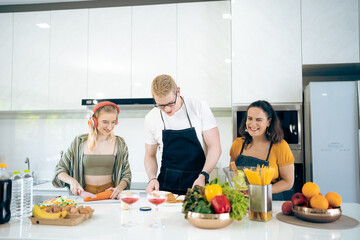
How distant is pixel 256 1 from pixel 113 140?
201 cm

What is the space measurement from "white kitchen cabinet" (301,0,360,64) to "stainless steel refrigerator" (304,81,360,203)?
1.09ft

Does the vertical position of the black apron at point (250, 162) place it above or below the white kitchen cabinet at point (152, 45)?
below

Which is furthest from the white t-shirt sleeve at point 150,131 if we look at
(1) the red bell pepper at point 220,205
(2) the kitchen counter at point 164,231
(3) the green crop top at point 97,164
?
(1) the red bell pepper at point 220,205

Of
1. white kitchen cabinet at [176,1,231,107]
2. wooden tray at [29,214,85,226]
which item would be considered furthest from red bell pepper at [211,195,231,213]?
white kitchen cabinet at [176,1,231,107]

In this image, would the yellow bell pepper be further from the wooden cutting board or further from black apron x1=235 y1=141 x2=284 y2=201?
black apron x1=235 y1=141 x2=284 y2=201

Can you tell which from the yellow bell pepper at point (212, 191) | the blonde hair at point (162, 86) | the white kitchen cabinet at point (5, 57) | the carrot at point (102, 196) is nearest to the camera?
the yellow bell pepper at point (212, 191)

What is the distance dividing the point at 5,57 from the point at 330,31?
12.0ft

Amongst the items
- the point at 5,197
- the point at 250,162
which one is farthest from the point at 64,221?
the point at 250,162

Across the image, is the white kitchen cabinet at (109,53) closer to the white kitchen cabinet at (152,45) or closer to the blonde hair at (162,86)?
the white kitchen cabinet at (152,45)

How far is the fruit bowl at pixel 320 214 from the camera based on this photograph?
1.23 m

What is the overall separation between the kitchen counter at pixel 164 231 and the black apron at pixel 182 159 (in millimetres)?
734

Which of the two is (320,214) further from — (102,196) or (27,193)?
(27,193)

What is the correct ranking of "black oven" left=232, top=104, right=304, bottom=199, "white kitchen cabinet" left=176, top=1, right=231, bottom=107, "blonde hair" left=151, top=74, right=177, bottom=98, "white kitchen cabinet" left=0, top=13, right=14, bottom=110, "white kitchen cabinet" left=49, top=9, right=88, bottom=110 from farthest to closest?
"white kitchen cabinet" left=0, top=13, right=14, bottom=110
"white kitchen cabinet" left=49, top=9, right=88, bottom=110
"white kitchen cabinet" left=176, top=1, right=231, bottom=107
"black oven" left=232, top=104, right=304, bottom=199
"blonde hair" left=151, top=74, right=177, bottom=98

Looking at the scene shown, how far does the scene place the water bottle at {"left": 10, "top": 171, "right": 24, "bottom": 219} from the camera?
1395 mm
